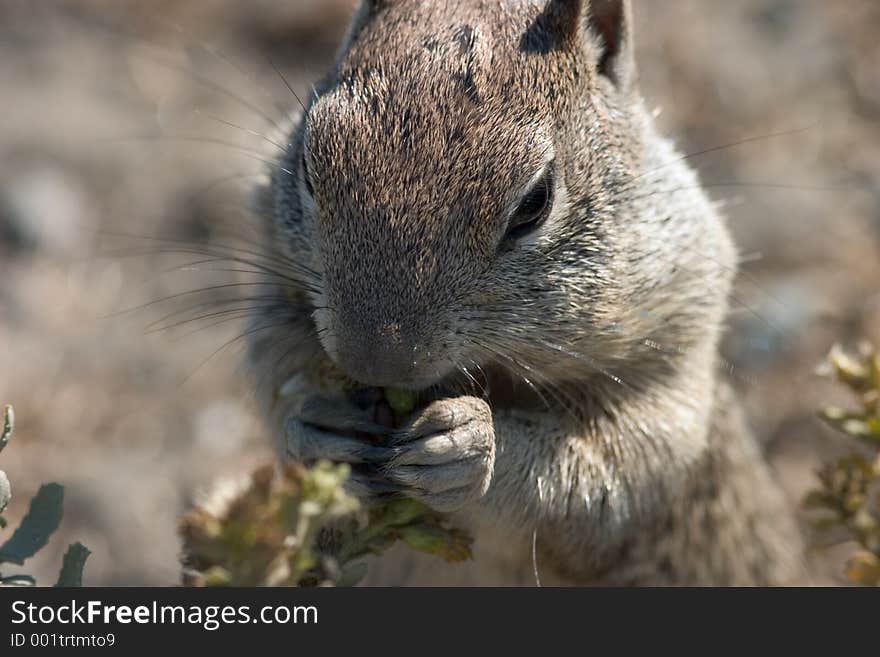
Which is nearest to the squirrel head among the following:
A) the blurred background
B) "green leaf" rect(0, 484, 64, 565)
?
"green leaf" rect(0, 484, 64, 565)

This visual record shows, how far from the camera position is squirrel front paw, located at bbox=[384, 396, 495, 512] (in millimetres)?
2408

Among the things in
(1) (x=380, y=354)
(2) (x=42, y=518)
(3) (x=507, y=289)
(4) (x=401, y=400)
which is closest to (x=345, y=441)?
(4) (x=401, y=400)

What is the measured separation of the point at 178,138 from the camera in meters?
5.86

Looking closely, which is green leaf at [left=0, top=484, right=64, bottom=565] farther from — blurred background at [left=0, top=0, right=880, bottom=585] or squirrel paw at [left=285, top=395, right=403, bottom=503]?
blurred background at [left=0, top=0, right=880, bottom=585]

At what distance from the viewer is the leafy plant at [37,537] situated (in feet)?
6.24

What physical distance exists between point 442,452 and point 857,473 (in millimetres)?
1078

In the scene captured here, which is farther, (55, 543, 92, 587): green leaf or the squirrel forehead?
the squirrel forehead

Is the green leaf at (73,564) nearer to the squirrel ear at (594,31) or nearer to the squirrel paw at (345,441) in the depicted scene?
the squirrel paw at (345,441)

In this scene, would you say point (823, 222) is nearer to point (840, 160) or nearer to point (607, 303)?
point (840, 160)

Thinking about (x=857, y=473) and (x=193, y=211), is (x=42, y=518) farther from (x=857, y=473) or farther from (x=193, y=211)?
(x=193, y=211)

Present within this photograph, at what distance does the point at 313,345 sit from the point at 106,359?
8.66 ft

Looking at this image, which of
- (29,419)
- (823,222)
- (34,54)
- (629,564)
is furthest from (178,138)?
(629,564)

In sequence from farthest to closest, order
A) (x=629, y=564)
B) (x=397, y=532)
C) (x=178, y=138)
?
(x=178, y=138)
(x=629, y=564)
(x=397, y=532)

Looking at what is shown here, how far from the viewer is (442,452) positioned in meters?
2.41
